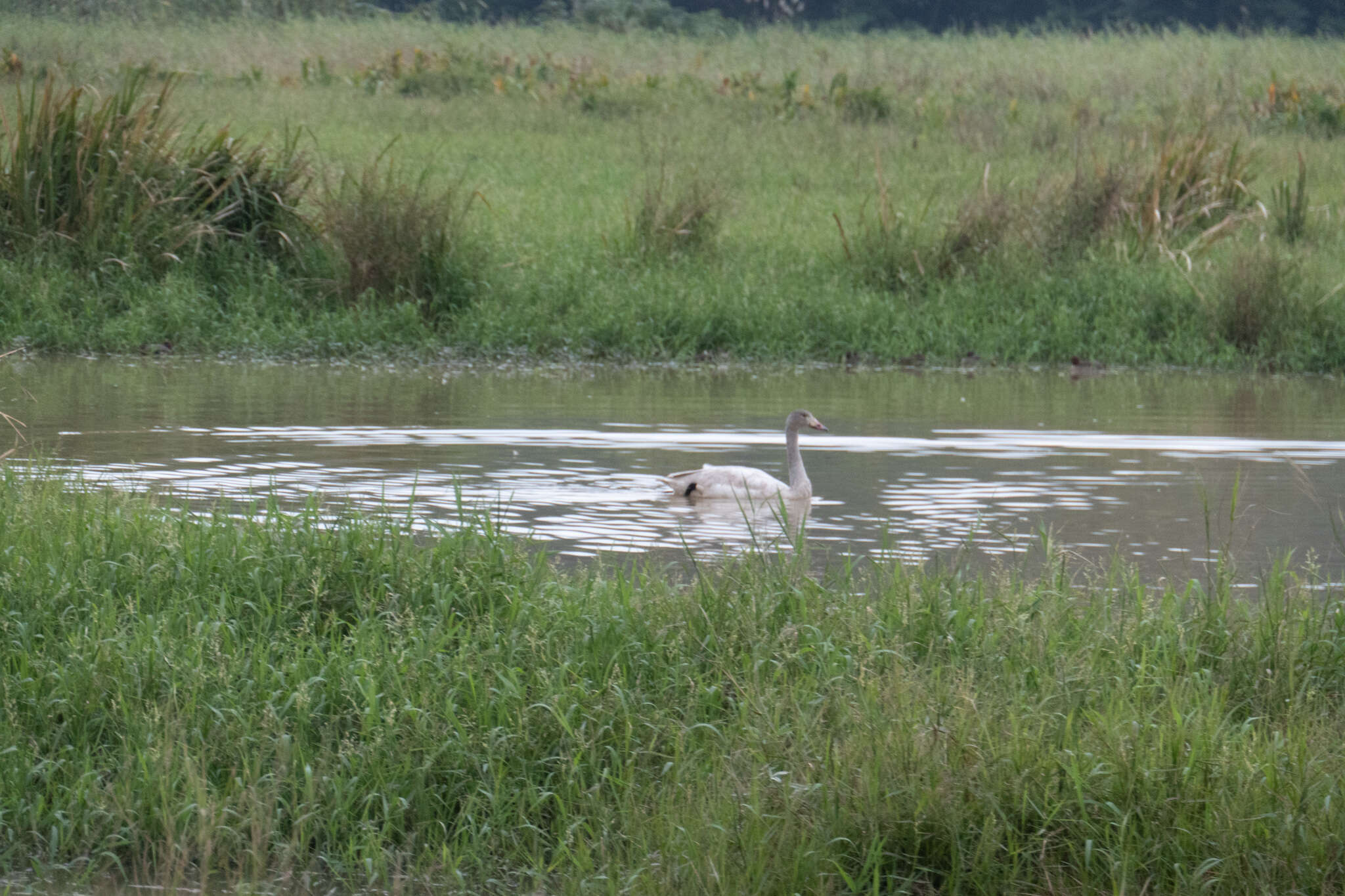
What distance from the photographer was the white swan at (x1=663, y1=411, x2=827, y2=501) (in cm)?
927

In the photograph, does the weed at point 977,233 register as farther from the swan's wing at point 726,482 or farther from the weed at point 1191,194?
the swan's wing at point 726,482

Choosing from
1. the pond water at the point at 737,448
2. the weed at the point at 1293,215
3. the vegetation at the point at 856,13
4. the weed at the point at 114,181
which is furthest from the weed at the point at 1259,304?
the vegetation at the point at 856,13

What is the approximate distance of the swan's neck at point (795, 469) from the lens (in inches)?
371

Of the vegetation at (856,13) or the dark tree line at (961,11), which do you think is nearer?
the vegetation at (856,13)

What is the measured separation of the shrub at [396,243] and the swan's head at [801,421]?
7515 millimetres

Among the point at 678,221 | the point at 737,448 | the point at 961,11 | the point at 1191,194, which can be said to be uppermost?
the point at 961,11

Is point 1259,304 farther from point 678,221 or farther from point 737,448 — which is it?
point 737,448

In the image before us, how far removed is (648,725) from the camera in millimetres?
4961

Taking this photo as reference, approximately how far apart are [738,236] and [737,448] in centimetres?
946

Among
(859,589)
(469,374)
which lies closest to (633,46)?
(469,374)

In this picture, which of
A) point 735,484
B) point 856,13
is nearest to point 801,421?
point 735,484

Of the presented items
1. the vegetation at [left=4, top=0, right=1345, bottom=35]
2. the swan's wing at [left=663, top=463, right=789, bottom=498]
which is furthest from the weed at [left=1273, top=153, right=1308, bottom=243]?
the vegetation at [left=4, top=0, right=1345, bottom=35]

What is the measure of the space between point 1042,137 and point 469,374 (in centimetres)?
1389

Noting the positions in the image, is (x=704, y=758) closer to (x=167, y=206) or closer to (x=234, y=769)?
(x=234, y=769)
